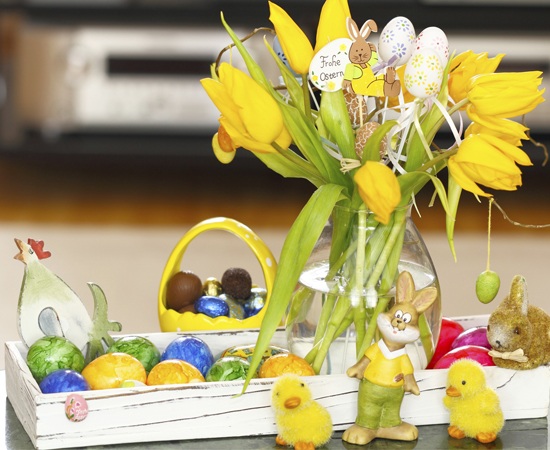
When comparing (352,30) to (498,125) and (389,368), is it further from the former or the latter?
(389,368)

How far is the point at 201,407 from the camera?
3.97ft

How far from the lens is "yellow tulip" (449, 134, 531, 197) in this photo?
3.84ft

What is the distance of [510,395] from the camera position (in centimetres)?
129

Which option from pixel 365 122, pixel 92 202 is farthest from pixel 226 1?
pixel 365 122

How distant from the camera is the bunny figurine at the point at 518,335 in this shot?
4.20ft

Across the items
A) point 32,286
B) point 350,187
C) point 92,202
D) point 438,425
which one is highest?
point 350,187

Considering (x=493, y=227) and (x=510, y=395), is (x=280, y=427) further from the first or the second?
(x=493, y=227)

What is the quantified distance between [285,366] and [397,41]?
0.38 meters

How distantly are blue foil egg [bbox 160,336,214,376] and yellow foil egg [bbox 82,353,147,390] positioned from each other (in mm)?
66

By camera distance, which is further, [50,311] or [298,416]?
[50,311]

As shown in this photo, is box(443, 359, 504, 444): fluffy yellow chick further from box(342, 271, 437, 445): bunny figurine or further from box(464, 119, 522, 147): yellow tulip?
box(464, 119, 522, 147): yellow tulip

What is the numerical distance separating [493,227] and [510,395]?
2784mm

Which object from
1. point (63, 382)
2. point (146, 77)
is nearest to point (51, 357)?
point (63, 382)

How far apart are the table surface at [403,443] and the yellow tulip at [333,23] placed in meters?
0.44
